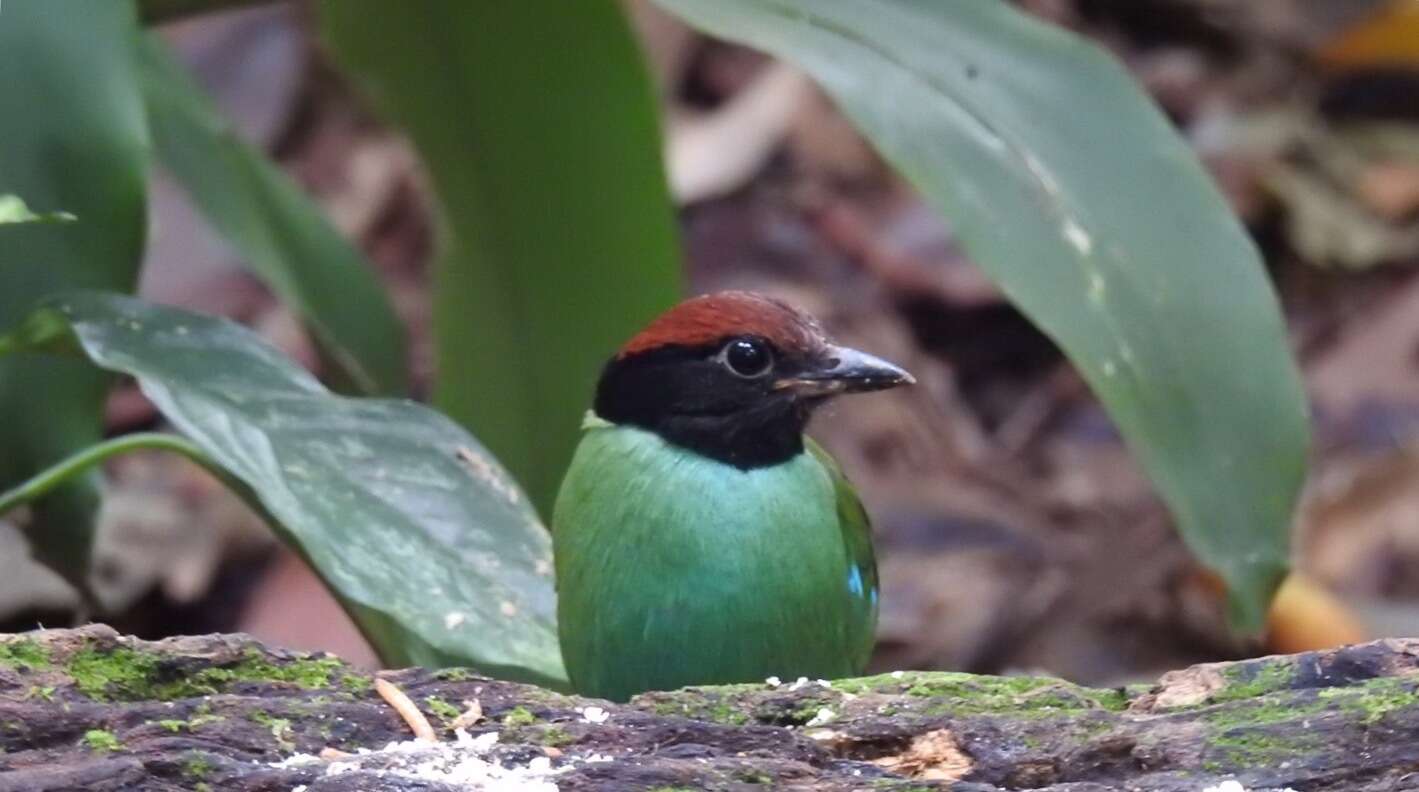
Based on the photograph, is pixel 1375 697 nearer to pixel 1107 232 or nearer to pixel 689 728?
pixel 689 728

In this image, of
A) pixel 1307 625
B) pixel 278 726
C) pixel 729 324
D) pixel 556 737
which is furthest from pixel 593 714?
pixel 1307 625

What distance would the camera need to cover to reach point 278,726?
1776 mm

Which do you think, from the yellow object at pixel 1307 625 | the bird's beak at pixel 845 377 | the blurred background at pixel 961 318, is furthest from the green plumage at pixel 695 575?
the yellow object at pixel 1307 625

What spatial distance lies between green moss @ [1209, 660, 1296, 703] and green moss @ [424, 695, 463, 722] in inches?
28.0

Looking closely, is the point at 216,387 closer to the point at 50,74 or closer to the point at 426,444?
the point at 426,444

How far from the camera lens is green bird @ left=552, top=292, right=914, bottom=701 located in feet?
8.59

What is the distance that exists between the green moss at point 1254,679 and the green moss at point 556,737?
610mm

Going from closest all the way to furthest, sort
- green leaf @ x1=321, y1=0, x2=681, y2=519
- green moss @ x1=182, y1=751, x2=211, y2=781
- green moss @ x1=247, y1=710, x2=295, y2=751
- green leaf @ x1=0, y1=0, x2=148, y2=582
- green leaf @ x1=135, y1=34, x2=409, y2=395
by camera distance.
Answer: green moss @ x1=182, y1=751, x2=211, y2=781
green moss @ x1=247, y1=710, x2=295, y2=751
green leaf @ x1=0, y1=0, x2=148, y2=582
green leaf @ x1=135, y1=34, x2=409, y2=395
green leaf @ x1=321, y1=0, x2=681, y2=519

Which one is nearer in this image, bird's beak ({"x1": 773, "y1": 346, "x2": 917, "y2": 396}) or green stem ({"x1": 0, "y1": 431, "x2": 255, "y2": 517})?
green stem ({"x1": 0, "y1": 431, "x2": 255, "y2": 517})

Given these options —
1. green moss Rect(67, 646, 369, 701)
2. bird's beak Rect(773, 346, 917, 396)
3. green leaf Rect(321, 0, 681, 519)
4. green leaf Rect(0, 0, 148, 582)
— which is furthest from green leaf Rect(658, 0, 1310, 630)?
green moss Rect(67, 646, 369, 701)

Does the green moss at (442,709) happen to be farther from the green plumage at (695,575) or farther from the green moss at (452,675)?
the green plumage at (695,575)

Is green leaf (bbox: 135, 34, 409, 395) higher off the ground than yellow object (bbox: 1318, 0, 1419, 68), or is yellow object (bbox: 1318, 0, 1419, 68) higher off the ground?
yellow object (bbox: 1318, 0, 1419, 68)

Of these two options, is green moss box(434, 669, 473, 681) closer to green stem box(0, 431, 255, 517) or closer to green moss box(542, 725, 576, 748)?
green moss box(542, 725, 576, 748)

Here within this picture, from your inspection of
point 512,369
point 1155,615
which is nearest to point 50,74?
point 512,369
